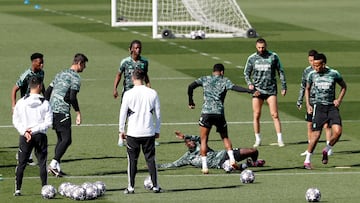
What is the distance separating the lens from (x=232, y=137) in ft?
94.7

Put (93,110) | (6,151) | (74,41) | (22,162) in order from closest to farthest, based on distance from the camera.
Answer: (22,162), (6,151), (93,110), (74,41)

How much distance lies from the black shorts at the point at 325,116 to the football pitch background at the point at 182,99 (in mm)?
829

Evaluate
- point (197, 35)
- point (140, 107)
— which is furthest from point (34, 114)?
point (197, 35)

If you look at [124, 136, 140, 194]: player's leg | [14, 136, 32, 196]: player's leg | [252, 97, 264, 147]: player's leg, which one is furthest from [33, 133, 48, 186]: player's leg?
[252, 97, 264, 147]: player's leg

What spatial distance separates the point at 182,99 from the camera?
35188 mm

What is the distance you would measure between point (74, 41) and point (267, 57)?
2413 centimetres

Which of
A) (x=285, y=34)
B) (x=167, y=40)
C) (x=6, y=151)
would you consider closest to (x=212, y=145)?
(x=6, y=151)

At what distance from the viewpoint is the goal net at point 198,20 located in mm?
52875

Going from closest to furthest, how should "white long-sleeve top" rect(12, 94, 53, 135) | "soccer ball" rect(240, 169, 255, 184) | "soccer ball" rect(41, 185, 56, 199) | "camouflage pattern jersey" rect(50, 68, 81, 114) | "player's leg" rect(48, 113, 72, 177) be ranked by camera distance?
"soccer ball" rect(41, 185, 56, 199), "white long-sleeve top" rect(12, 94, 53, 135), "soccer ball" rect(240, 169, 255, 184), "player's leg" rect(48, 113, 72, 177), "camouflage pattern jersey" rect(50, 68, 81, 114)

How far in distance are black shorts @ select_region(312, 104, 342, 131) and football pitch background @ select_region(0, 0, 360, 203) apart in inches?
32.6

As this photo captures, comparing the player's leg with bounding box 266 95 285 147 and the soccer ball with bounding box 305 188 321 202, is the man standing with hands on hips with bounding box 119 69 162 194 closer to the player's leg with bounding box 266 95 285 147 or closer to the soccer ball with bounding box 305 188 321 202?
the soccer ball with bounding box 305 188 321 202

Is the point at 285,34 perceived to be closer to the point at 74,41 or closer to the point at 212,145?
the point at 74,41

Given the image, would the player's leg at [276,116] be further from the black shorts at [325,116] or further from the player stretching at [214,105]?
the player stretching at [214,105]

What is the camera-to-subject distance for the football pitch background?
2267cm
